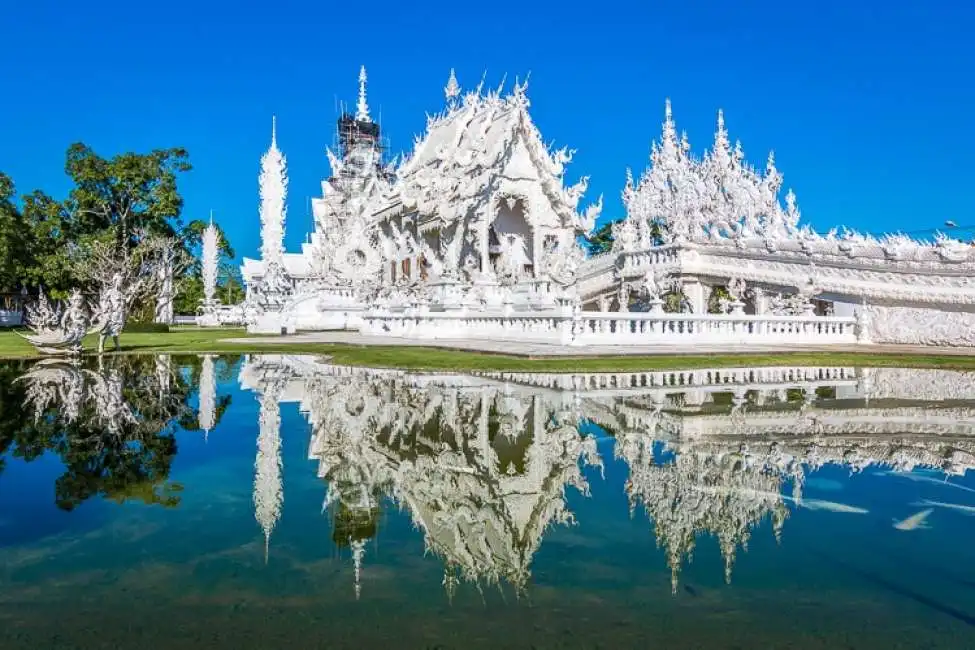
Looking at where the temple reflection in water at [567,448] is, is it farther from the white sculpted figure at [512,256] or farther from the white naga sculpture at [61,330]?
the white sculpted figure at [512,256]

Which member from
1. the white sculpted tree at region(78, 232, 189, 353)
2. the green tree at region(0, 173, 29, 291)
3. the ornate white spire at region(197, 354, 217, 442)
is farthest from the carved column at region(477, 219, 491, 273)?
the green tree at region(0, 173, 29, 291)

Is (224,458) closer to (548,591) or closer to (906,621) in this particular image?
(548,591)

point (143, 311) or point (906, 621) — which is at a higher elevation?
point (143, 311)

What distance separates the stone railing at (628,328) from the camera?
1820 cm

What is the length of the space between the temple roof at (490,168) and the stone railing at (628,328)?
6.89 metres

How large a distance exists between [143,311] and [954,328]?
41.8m

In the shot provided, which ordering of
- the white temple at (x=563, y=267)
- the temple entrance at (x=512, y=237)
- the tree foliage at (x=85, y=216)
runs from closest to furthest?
the white temple at (x=563, y=267), the temple entrance at (x=512, y=237), the tree foliage at (x=85, y=216)

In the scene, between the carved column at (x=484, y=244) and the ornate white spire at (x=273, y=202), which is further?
the ornate white spire at (x=273, y=202)

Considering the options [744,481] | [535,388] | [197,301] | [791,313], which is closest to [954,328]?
[791,313]

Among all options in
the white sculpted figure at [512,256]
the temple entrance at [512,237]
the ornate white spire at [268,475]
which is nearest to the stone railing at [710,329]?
the ornate white spire at [268,475]

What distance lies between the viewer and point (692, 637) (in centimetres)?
291

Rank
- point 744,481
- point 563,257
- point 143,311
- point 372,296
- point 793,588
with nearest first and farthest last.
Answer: point 793,588 → point 744,481 → point 563,257 → point 372,296 → point 143,311

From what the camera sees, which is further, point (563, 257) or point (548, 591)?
point (563, 257)

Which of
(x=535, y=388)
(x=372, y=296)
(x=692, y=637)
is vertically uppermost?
(x=372, y=296)
